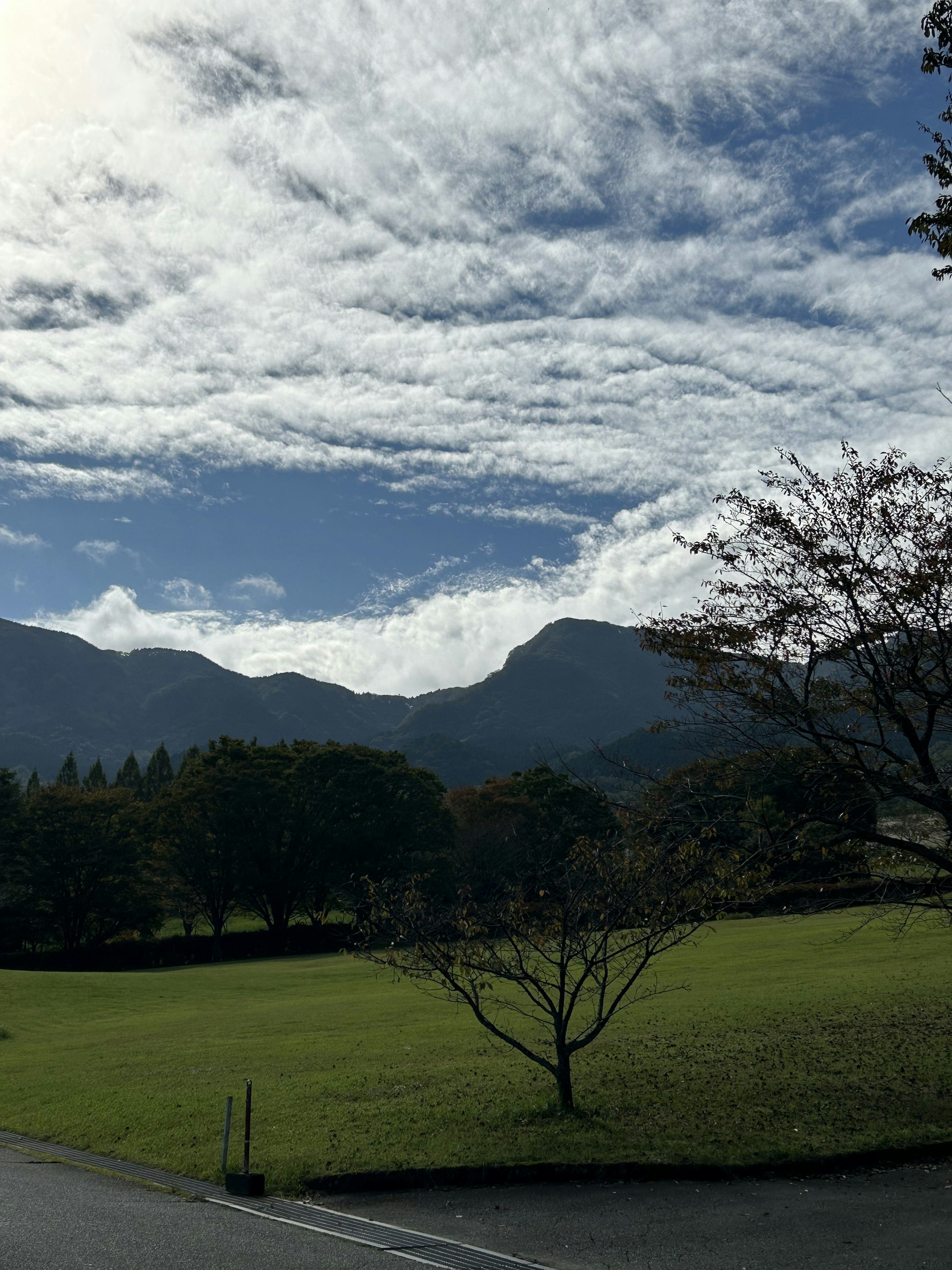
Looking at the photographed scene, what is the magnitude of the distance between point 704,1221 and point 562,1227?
5.13 ft

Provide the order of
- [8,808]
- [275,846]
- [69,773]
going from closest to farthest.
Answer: [8,808] < [275,846] < [69,773]

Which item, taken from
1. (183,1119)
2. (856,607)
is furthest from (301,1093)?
(856,607)

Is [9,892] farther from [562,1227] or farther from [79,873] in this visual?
[562,1227]

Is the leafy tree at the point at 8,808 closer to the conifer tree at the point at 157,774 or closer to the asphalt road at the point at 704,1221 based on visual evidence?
the conifer tree at the point at 157,774

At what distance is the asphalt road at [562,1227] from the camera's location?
8773mm

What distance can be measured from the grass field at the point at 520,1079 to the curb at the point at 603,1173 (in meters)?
0.16

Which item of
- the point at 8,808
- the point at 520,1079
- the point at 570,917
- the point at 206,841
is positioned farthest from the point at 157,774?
the point at 570,917

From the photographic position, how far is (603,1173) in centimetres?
1147

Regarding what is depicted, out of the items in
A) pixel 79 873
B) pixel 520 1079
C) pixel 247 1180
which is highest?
pixel 79 873

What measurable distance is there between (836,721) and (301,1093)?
11.6 m

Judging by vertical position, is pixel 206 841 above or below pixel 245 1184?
above

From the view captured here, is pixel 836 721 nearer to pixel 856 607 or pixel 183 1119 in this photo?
pixel 856 607

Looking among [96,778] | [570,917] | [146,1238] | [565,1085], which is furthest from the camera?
[96,778]

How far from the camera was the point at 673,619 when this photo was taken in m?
14.7
